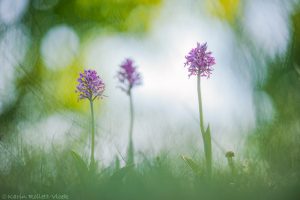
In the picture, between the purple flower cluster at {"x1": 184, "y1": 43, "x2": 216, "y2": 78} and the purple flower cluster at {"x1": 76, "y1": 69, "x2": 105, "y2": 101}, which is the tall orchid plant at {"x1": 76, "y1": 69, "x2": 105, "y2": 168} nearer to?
the purple flower cluster at {"x1": 76, "y1": 69, "x2": 105, "y2": 101}

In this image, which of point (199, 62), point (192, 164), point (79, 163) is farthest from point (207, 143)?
point (79, 163)

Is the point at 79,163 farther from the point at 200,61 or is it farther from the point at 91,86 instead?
the point at 200,61

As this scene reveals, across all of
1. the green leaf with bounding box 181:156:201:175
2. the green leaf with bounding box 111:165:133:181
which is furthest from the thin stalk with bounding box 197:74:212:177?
the green leaf with bounding box 111:165:133:181

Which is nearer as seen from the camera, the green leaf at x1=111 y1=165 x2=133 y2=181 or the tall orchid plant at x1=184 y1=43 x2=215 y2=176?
the green leaf at x1=111 y1=165 x2=133 y2=181

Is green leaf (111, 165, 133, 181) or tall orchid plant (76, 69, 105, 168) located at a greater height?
tall orchid plant (76, 69, 105, 168)

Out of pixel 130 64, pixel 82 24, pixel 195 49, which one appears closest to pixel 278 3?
pixel 195 49

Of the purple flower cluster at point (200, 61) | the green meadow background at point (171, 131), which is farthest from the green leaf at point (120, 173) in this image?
the purple flower cluster at point (200, 61)
